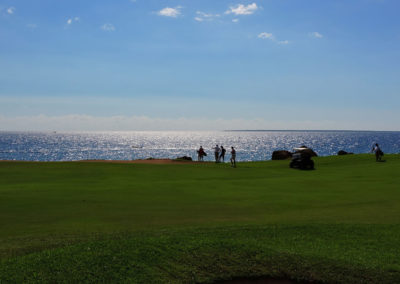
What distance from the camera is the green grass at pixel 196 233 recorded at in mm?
8508

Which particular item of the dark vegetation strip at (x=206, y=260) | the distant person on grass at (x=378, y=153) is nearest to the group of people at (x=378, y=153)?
the distant person on grass at (x=378, y=153)

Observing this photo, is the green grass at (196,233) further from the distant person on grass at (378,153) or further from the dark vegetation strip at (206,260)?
the distant person on grass at (378,153)

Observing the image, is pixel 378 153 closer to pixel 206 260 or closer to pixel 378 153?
pixel 378 153

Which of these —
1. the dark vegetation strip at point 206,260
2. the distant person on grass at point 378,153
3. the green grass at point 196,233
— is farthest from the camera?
the distant person on grass at point 378,153

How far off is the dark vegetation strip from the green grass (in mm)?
25

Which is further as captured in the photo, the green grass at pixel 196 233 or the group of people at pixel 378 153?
the group of people at pixel 378 153

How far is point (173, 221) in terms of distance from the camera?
13.2 metres

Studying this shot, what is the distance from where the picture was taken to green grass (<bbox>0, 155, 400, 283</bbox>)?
8508 millimetres

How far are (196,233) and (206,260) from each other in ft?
7.49

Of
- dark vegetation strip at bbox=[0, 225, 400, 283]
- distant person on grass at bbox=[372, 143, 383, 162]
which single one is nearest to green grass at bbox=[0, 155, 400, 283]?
dark vegetation strip at bbox=[0, 225, 400, 283]

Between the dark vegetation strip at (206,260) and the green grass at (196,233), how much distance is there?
0.08 feet

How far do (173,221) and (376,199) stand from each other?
1064cm

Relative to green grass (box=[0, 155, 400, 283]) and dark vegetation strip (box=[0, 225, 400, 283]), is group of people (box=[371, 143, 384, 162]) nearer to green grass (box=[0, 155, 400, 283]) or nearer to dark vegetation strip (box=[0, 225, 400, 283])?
green grass (box=[0, 155, 400, 283])

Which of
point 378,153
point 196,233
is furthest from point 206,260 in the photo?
point 378,153
